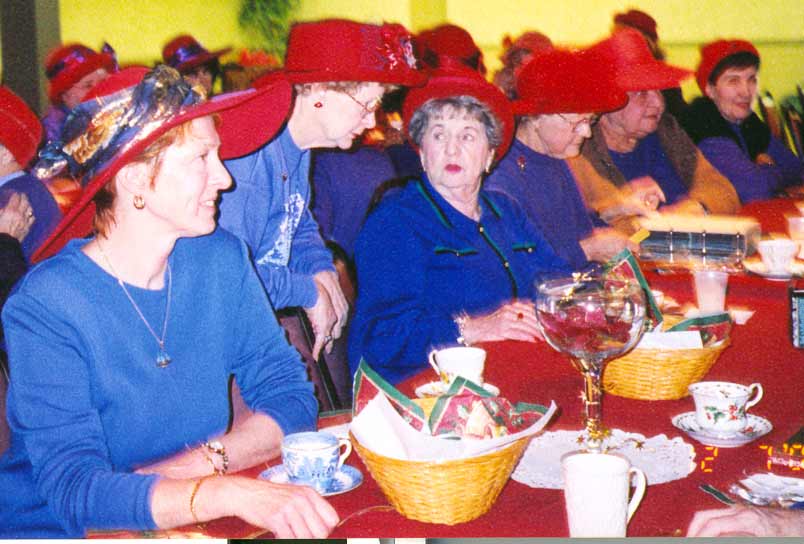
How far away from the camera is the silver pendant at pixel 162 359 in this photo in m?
1.89

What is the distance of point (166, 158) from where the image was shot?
1.84 metres

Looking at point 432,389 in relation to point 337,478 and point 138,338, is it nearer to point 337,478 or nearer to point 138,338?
point 337,478

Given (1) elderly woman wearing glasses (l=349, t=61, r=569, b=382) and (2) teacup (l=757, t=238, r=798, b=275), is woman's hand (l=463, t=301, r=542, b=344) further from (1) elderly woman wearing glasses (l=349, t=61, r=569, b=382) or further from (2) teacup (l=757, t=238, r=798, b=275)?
(2) teacup (l=757, t=238, r=798, b=275)

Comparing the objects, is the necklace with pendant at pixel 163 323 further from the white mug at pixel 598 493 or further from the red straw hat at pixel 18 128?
the white mug at pixel 598 493

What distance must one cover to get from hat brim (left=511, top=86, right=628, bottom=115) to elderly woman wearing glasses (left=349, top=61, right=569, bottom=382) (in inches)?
4.5

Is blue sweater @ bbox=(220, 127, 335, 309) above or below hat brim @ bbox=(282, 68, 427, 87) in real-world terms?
below

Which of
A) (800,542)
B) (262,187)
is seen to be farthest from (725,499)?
(262,187)

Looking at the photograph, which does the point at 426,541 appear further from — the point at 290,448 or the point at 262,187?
the point at 262,187

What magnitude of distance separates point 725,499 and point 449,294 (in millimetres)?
1148

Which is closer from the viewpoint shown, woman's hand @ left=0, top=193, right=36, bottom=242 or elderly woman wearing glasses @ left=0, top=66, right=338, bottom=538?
elderly woman wearing glasses @ left=0, top=66, right=338, bottom=538

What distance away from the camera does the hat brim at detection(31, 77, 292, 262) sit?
177 centimetres

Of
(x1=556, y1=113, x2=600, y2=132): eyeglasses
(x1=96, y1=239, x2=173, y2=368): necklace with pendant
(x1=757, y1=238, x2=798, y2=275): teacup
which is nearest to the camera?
(x1=96, y1=239, x2=173, y2=368): necklace with pendant

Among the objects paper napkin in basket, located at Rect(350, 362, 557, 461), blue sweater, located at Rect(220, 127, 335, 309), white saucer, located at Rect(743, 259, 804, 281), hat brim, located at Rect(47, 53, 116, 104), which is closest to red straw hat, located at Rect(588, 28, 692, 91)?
white saucer, located at Rect(743, 259, 804, 281)

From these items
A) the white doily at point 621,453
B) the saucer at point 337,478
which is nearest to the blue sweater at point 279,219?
the saucer at point 337,478
